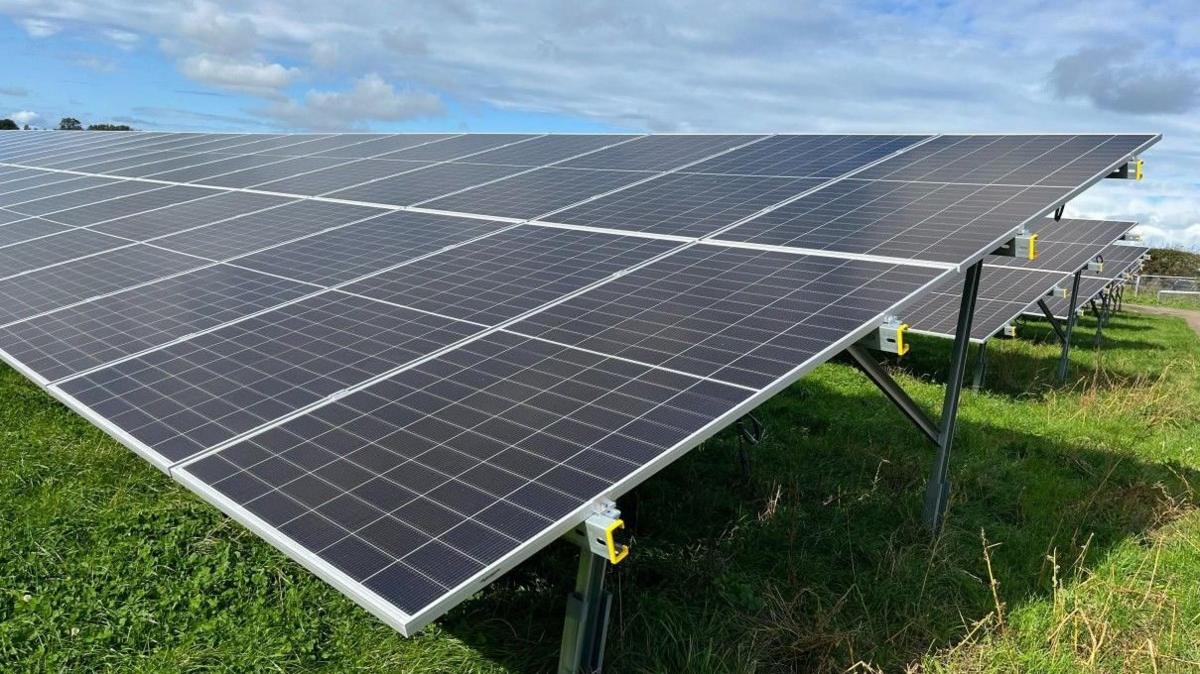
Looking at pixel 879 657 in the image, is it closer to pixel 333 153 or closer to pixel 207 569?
pixel 207 569

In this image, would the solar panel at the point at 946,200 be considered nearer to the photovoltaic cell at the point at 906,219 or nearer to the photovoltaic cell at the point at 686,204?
the photovoltaic cell at the point at 906,219

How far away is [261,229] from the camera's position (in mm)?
10898

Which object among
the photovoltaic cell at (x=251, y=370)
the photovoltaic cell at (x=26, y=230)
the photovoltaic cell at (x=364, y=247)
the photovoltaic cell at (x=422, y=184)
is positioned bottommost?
the photovoltaic cell at (x=26, y=230)

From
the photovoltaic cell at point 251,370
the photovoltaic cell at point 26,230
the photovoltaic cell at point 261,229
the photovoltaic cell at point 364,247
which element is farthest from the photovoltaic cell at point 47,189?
the photovoltaic cell at point 251,370

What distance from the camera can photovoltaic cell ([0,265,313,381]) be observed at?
281 inches

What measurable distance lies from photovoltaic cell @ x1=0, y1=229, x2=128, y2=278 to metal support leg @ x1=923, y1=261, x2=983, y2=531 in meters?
9.92

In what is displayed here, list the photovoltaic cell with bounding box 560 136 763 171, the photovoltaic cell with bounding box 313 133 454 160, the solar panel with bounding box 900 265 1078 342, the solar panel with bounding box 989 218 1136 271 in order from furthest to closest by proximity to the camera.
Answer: the solar panel with bounding box 989 218 1136 271 < the photovoltaic cell with bounding box 313 133 454 160 < the solar panel with bounding box 900 265 1078 342 < the photovoltaic cell with bounding box 560 136 763 171

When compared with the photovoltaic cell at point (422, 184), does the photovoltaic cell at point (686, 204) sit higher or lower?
higher

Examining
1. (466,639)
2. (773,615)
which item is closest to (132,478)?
(466,639)

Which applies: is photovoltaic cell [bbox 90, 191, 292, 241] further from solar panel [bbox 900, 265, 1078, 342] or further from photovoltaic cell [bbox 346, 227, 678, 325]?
solar panel [bbox 900, 265, 1078, 342]

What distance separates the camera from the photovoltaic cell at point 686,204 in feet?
29.1

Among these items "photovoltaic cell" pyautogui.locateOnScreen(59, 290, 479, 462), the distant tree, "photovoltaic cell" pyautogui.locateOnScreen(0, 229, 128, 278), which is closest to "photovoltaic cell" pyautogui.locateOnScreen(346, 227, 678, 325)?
"photovoltaic cell" pyautogui.locateOnScreen(59, 290, 479, 462)

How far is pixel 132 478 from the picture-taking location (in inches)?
361

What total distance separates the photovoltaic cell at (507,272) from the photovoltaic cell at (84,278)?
2.91 meters
